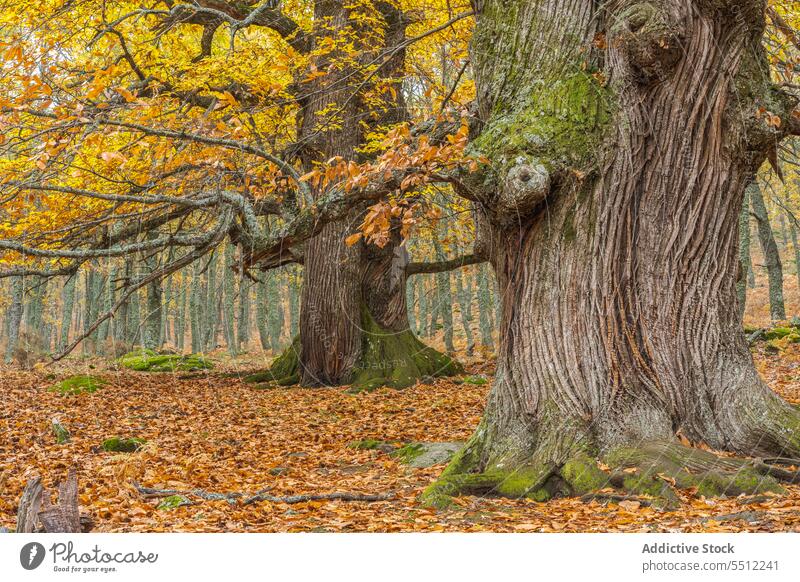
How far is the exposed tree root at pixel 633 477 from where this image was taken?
4152 mm

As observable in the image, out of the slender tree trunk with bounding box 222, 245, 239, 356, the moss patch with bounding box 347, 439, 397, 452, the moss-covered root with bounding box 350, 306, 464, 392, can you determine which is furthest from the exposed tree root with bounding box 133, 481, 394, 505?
the moss-covered root with bounding box 350, 306, 464, 392

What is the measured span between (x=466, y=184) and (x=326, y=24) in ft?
24.0

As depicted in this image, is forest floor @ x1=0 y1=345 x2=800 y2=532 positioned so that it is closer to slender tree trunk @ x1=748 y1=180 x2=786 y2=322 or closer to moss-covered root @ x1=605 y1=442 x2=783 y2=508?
moss-covered root @ x1=605 y1=442 x2=783 y2=508

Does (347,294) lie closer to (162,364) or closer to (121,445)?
(121,445)

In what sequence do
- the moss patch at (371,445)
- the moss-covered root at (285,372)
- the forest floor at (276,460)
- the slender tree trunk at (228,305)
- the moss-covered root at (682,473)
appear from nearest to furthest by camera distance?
the forest floor at (276,460) < the moss-covered root at (682,473) < the slender tree trunk at (228,305) < the moss patch at (371,445) < the moss-covered root at (285,372)

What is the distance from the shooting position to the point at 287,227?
19.4ft

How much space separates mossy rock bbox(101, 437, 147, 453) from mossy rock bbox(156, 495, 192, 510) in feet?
7.29

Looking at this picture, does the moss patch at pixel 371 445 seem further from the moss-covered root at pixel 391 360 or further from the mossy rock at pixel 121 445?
the moss-covered root at pixel 391 360

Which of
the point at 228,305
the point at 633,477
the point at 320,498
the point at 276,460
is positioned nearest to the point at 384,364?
the point at 276,460

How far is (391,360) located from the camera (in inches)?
447

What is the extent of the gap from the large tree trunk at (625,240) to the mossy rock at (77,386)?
25.8 ft

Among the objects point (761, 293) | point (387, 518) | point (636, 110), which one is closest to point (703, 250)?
point (636, 110)

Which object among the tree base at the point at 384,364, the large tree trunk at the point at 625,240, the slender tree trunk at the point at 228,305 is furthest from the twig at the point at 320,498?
the tree base at the point at 384,364

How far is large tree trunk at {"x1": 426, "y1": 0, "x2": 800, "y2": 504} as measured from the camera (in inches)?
182
